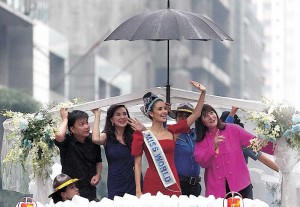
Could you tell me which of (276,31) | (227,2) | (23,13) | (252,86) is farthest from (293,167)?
(276,31)

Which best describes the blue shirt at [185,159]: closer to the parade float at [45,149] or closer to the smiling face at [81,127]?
the parade float at [45,149]

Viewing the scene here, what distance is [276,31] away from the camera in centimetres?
10244

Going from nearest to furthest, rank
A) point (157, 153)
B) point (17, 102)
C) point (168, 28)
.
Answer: point (157, 153), point (168, 28), point (17, 102)

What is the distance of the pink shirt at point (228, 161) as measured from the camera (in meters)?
11.3

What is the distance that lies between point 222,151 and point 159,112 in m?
0.70

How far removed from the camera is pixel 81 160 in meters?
11.4

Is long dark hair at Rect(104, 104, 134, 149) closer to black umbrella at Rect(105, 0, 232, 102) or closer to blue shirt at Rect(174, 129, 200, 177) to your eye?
blue shirt at Rect(174, 129, 200, 177)

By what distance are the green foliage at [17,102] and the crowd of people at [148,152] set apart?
31799 mm

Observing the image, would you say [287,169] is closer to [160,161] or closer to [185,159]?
[185,159]

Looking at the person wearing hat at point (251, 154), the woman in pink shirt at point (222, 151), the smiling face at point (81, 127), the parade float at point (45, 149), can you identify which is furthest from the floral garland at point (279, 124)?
the smiling face at point (81, 127)

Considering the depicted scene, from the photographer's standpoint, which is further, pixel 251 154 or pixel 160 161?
pixel 251 154

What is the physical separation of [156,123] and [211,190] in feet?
2.62

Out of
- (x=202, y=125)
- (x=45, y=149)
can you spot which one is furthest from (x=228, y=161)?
(x=45, y=149)

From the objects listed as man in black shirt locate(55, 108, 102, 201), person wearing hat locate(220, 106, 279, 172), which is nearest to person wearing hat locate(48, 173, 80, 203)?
man in black shirt locate(55, 108, 102, 201)
